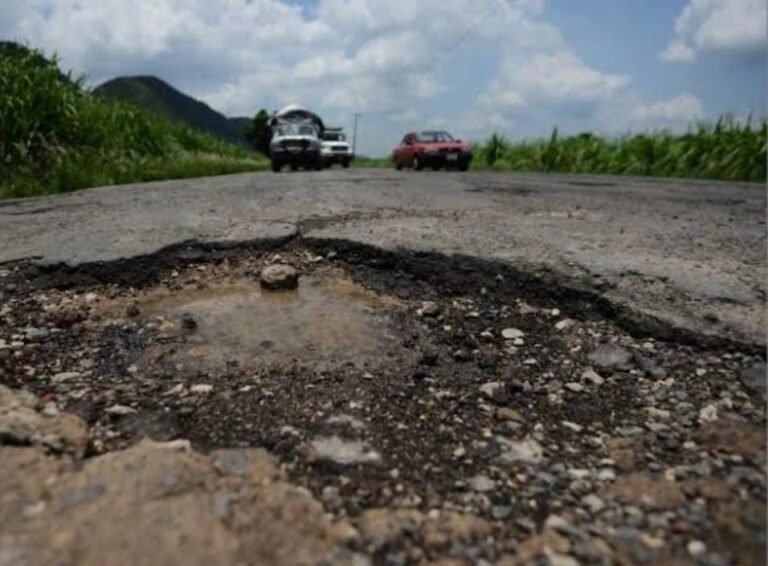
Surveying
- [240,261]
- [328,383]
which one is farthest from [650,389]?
[240,261]

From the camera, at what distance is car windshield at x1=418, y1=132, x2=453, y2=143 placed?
18.7 m

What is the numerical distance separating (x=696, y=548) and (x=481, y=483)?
436 mm

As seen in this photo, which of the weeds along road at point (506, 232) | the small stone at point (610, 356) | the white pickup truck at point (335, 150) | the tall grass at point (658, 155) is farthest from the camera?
the white pickup truck at point (335, 150)

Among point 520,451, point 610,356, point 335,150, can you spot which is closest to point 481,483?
point 520,451

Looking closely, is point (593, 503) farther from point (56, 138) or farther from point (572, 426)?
point (56, 138)

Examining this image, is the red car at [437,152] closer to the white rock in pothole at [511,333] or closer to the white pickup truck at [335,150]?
the white pickup truck at [335,150]

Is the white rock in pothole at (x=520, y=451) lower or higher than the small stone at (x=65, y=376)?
higher

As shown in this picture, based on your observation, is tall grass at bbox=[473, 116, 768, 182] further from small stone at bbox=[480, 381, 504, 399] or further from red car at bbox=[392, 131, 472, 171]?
small stone at bbox=[480, 381, 504, 399]

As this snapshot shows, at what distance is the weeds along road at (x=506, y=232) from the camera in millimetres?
2600

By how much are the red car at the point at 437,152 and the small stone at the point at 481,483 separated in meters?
16.8

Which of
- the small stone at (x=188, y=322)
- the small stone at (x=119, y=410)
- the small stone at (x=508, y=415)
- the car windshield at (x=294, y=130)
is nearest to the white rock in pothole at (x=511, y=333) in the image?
the small stone at (x=508, y=415)

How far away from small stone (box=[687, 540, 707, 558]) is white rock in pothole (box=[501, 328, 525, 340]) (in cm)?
116

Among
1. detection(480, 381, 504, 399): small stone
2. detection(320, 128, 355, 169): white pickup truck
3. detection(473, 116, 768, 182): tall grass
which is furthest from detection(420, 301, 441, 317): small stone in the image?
detection(320, 128, 355, 169): white pickup truck

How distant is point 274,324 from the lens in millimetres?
2453
